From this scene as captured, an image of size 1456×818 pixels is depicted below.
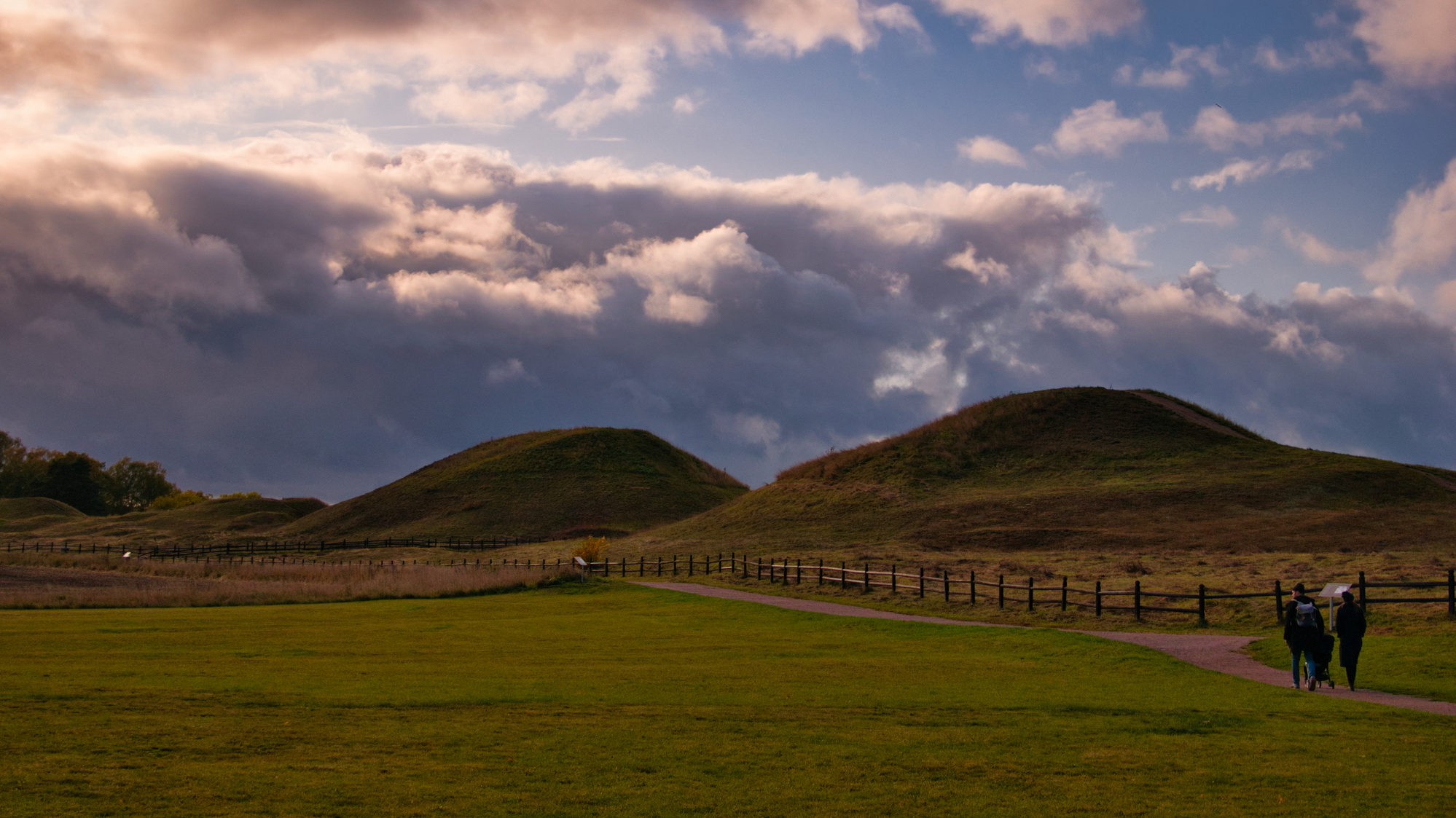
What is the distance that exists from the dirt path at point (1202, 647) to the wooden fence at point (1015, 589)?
7.39 feet

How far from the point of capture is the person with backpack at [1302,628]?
63.9 ft

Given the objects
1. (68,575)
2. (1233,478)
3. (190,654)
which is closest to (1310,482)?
(1233,478)

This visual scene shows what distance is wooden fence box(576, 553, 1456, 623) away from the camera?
3011 centimetres

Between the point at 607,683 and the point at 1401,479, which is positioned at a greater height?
the point at 1401,479

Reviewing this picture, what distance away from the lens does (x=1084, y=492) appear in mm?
84312

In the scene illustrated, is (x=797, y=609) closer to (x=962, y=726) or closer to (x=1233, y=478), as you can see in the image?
(x=962, y=726)

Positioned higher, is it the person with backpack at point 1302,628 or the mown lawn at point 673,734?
the person with backpack at point 1302,628

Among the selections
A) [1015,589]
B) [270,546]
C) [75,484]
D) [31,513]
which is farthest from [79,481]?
[1015,589]

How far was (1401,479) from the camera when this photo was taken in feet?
270

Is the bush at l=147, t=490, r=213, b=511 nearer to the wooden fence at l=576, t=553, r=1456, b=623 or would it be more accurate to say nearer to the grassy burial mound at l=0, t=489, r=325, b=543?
the grassy burial mound at l=0, t=489, r=325, b=543

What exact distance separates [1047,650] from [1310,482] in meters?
67.8

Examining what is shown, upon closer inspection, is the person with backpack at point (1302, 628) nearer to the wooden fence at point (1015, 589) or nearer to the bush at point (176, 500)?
the wooden fence at point (1015, 589)

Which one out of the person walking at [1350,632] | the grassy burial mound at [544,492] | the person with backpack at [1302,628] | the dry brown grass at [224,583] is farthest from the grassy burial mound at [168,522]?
the person walking at [1350,632]

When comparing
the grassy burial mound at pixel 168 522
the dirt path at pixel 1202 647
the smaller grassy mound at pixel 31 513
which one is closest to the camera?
the dirt path at pixel 1202 647
